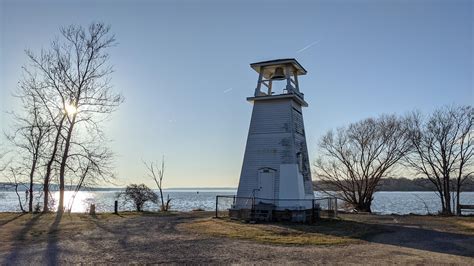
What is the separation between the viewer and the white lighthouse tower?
20.0m

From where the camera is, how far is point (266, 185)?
20.4 metres

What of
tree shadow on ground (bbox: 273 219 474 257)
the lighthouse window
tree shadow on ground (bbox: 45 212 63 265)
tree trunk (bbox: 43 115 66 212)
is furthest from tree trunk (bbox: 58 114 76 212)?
tree shadow on ground (bbox: 273 219 474 257)

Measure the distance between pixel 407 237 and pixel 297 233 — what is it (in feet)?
12.1

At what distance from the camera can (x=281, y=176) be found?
20156 millimetres

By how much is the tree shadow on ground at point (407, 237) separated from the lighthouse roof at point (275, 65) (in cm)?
859

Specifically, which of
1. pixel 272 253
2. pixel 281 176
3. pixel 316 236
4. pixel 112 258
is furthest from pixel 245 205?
pixel 112 258

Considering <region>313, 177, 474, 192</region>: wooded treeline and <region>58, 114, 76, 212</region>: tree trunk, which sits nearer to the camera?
<region>58, 114, 76, 212</region>: tree trunk

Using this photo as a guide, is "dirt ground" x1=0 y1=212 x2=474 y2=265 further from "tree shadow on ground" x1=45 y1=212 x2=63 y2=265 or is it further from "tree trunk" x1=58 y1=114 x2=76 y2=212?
"tree trunk" x1=58 y1=114 x2=76 y2=212

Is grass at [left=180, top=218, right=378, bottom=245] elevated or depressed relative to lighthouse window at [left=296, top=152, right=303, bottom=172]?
depressed

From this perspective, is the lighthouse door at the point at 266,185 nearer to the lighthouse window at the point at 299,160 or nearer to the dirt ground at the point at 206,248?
the lighthouse window at the point at 299,160

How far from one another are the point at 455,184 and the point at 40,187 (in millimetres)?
32358

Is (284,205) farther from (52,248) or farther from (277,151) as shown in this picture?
(52,248)

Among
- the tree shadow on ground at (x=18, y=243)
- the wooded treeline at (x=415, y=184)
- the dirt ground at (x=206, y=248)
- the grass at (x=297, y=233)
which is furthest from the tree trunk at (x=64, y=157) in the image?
the wooded treeline at (x=415, y=184)

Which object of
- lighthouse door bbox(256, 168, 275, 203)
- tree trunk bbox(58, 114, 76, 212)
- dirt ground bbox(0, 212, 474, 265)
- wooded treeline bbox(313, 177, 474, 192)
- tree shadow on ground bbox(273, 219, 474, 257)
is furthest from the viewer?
wooded treeline bbox(313, 177, 474, 192)
